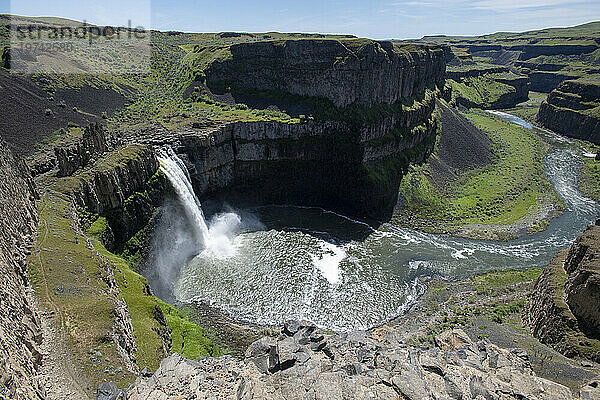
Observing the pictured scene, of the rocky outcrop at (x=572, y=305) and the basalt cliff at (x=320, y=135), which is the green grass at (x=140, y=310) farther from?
the rocky outcrop at (x=572, y=305)

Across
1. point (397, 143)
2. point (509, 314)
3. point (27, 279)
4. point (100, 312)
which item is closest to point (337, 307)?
point (509, 314)

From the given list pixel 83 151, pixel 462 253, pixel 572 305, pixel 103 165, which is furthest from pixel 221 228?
pixel 572 305

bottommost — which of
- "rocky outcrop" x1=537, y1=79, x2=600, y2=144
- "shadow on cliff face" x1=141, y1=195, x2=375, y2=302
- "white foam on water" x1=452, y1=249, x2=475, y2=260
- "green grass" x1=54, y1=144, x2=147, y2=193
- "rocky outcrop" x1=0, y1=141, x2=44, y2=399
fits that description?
"white foam on water" x1=452, y1=249, x2=475, y2=260

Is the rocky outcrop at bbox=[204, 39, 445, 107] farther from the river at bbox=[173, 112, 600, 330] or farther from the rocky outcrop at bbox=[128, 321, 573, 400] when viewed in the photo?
the rocky outcrop at bbox=[128, 321, 573, 400]

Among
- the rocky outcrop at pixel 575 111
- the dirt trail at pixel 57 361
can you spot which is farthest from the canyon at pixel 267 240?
the rocky outcrop at pixel 575 111

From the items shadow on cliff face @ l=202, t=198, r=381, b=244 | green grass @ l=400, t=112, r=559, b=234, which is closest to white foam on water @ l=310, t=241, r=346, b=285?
shadow on cliff face @ l=202, t=198, r=381, b=244
